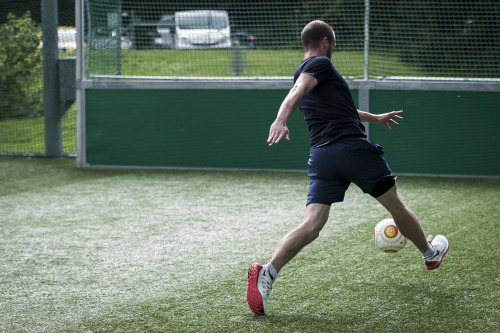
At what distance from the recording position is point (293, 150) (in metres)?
9.52

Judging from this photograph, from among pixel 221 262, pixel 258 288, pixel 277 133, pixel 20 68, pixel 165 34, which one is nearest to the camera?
pixel 277 133

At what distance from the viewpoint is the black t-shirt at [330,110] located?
13.5 ft

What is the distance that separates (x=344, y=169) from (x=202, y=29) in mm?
6555

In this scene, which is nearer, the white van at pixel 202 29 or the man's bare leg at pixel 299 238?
the man's bare leg at pixel 299 238

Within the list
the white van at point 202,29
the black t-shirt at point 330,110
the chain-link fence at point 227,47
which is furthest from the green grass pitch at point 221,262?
the white van at point 202,29

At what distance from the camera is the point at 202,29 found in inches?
401

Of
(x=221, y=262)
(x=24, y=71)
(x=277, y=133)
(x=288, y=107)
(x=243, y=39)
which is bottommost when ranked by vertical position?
(x=221, y=262)

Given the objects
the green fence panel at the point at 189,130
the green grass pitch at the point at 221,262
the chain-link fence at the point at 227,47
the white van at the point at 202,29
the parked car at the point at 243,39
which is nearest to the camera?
the green grass pitch at the point at 221,262

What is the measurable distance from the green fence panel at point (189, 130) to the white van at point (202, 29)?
941mm

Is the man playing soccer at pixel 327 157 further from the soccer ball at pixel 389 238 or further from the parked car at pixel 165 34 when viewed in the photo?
the parked car at pixel 165 34

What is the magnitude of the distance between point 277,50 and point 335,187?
6571 millimetres

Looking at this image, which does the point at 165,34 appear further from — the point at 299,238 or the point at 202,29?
the point at 299,238

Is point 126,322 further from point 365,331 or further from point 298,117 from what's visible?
point 298,117

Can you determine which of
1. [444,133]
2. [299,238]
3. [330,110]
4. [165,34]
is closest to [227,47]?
[165,34]
